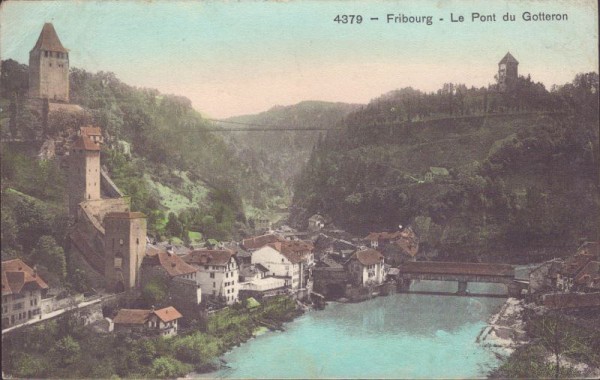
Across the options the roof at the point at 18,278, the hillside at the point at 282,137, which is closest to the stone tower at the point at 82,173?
the roof at the point at 18,278

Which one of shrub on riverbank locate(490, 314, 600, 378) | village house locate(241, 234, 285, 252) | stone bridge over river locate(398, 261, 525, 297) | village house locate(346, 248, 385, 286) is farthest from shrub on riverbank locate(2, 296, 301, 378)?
shrub on riverbank locate(490, 314, 600, 378)

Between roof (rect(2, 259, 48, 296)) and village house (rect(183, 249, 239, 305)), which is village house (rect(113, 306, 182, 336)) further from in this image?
roof (rect(2, 259, 48, 296))

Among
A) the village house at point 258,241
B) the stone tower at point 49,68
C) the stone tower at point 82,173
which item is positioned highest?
the stone tower at point 49,68

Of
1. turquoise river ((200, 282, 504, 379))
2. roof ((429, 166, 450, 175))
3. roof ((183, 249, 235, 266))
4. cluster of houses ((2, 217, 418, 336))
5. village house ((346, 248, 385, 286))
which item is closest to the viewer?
cluster of houses ((2, 217, 418, 336))

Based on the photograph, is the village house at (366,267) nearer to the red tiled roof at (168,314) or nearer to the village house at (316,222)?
the village house at (316,222)

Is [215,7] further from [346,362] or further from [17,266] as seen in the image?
[346,362]

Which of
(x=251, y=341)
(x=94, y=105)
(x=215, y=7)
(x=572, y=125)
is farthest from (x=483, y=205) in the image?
(x=94, y=105)

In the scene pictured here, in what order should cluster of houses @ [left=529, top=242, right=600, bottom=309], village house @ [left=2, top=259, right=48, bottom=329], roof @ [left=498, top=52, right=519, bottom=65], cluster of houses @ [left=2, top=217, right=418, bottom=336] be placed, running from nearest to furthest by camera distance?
village house @ [left=2, top=259, right=48, bottom=329] < cluster of houses @ [left=2, top=217, right=418, bottom=336] < roof @ [left=498, top=52, right=519, bottom=65] < cluster of houses @ [left=529, top=242, right=600, bottom=309]
